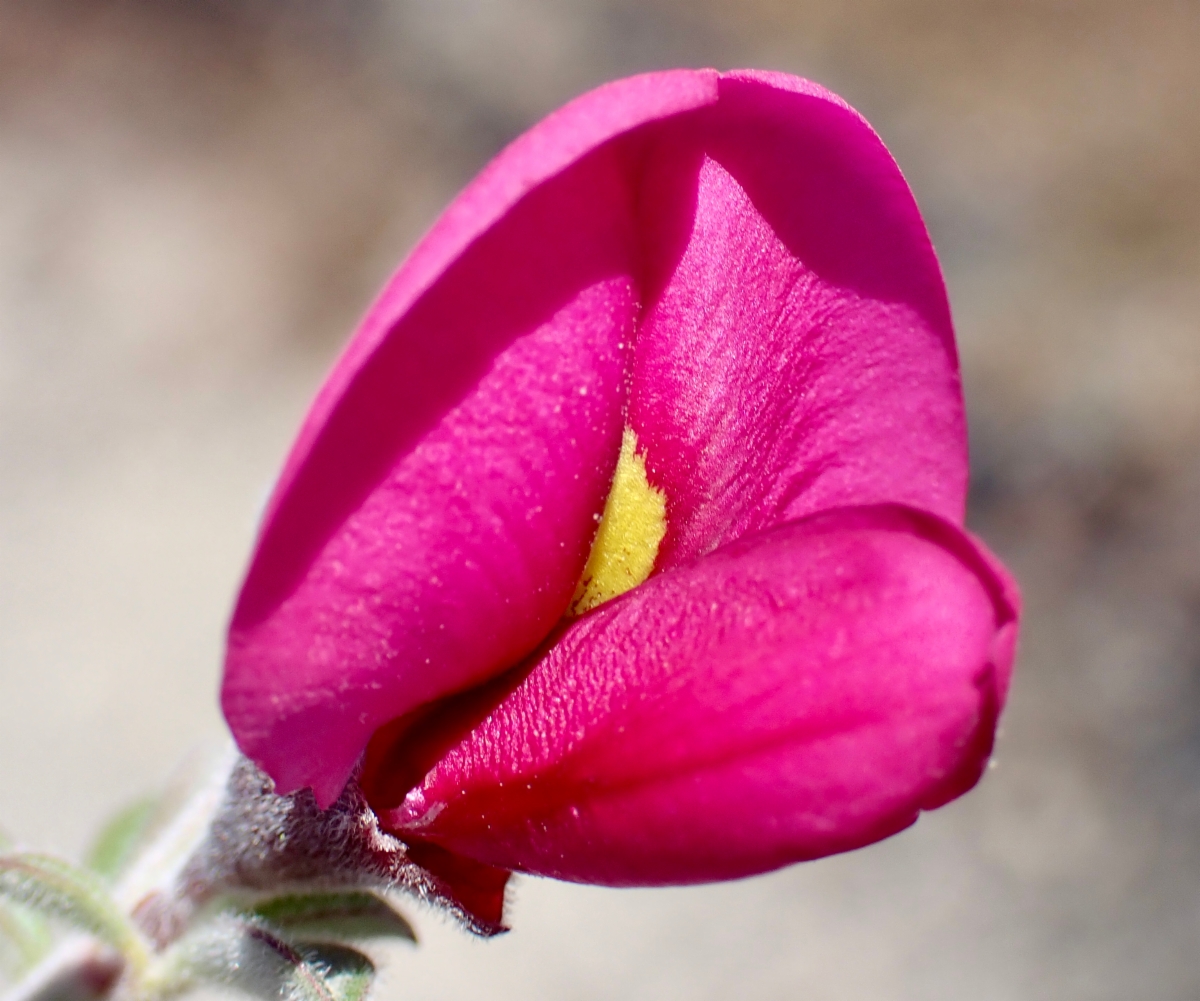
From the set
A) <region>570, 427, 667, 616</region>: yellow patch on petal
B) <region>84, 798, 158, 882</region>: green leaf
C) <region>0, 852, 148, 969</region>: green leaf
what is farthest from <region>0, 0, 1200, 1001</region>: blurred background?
<region>570, 427, 667, 616</region>: yellow patch on petal

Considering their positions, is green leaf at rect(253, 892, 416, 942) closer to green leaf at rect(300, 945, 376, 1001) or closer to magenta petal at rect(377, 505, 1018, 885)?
green leaf at rect(300, 945, 376, 1001)

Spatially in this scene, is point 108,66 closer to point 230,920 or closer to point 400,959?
point 400,959

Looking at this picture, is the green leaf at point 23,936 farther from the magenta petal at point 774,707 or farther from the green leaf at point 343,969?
the magenta petal at point 774,707

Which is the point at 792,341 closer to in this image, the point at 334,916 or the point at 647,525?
the point at 647,525

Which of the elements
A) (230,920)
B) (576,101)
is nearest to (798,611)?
(576,101)

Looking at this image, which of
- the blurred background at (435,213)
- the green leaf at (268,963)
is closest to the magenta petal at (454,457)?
the green leaf at (268,963)
